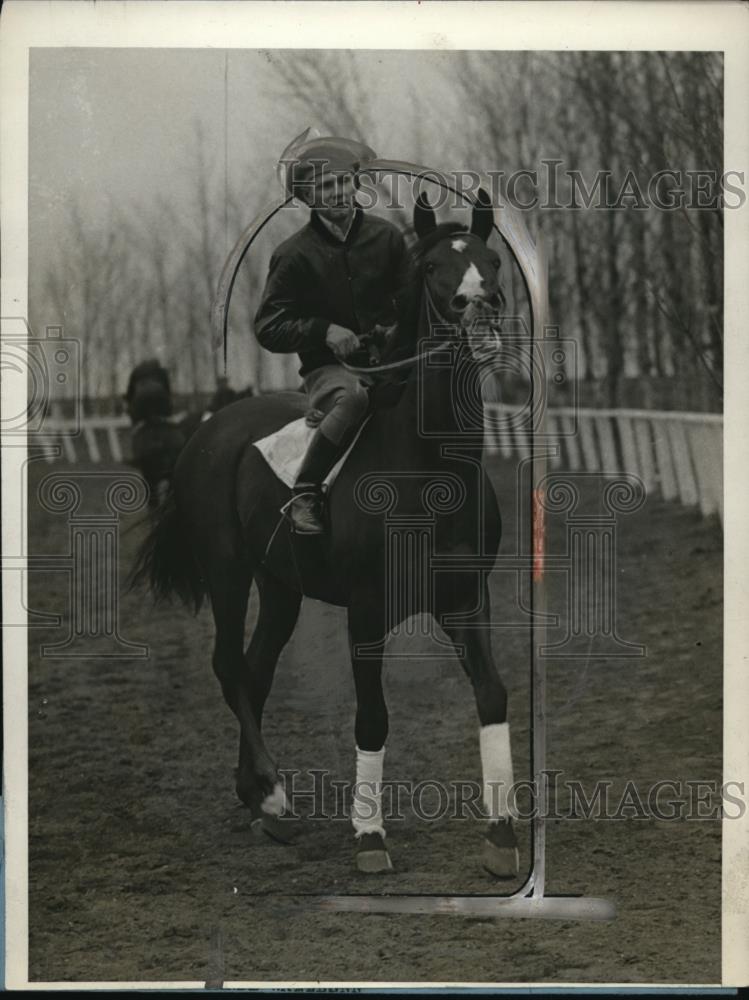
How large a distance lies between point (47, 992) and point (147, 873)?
2.00ft

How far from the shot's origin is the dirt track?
19.4ft

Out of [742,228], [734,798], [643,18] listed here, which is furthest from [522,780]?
[643,18]

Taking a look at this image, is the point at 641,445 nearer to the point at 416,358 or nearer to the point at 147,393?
the point at 416,358

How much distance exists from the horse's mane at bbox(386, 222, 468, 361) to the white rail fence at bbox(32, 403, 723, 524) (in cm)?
43

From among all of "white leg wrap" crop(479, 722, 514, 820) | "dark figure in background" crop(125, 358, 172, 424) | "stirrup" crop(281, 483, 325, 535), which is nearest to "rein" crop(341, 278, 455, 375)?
"stirrup" crop(281, 483, 325, 535)

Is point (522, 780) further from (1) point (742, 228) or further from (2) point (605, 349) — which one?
(1) point (742, 228)

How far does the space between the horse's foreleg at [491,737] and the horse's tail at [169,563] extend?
3.25 ft

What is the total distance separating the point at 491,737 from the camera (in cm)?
591

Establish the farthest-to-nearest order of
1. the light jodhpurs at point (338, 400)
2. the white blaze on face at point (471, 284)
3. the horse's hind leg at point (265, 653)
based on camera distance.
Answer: the horse's hind leg at point (265, 653) < the light jodhpurs at point (338, 400) < the white blaze on face at point (471, 284)

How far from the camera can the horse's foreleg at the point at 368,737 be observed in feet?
19.4

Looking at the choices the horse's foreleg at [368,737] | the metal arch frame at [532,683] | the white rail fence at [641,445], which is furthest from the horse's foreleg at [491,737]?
the white rail fence at [641,445]

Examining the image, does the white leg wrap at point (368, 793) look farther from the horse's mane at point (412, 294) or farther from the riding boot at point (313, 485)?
the horse's mane at point (412, 294)

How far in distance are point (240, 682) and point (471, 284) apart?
1.75 metres

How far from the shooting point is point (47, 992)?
19.6 ft
